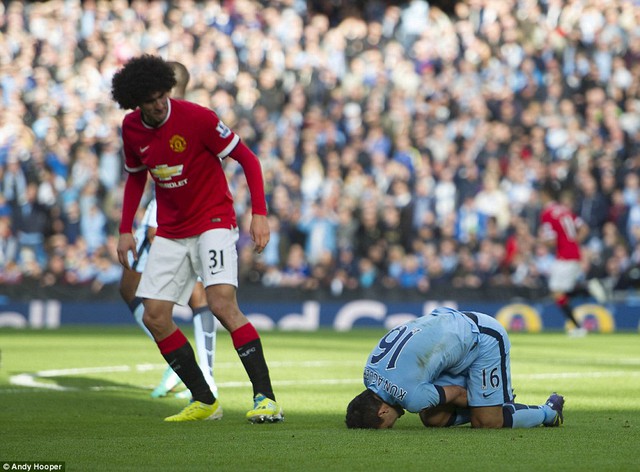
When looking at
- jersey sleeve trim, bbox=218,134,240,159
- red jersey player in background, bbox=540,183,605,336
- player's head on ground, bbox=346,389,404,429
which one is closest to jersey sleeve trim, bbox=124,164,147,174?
jersey sleeve trim, bbox=218,134,240,159

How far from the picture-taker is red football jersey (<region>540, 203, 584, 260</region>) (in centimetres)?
1994

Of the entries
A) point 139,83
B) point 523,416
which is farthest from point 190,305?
point 523,416

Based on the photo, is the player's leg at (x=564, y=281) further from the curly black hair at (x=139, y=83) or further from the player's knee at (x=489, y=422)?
the curly black hair at (x=139, y=83)

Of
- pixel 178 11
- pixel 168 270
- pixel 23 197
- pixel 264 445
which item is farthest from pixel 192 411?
pixel 178 11

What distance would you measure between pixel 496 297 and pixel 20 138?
9.46m

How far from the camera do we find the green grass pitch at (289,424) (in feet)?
19.7

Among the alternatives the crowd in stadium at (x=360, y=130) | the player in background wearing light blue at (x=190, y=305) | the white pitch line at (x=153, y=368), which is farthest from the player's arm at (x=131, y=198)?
the crowd in stadium at (x=360, y=130)

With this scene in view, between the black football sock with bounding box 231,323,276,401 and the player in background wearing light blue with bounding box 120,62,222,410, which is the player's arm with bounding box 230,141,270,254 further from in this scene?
the player in background wearing light blue with bounding box 120,62,222,410

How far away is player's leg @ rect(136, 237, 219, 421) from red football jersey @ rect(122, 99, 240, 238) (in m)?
0.14

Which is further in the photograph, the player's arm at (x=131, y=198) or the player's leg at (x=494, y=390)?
the player's arm at (x=131, y=198)

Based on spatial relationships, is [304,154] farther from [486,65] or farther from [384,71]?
[486,65]

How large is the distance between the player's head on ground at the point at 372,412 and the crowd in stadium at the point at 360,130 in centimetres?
1392

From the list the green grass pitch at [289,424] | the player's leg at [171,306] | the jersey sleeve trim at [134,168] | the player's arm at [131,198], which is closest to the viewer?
the green grass pitch at [289,424]

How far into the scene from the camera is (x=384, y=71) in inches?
969
